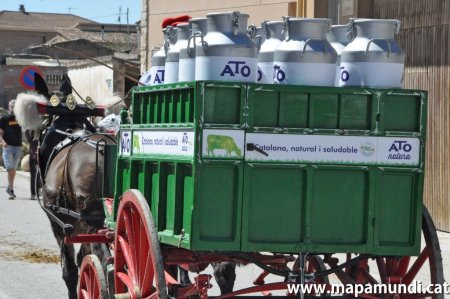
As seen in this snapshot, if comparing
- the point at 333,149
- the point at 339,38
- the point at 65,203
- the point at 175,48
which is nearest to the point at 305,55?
the point at 333,149

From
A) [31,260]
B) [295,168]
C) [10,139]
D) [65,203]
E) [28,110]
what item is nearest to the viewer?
[295,168]

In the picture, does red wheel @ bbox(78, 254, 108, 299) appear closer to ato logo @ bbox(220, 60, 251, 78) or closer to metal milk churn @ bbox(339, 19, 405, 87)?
ato logo @ bbox(220, 60, 251, 78)

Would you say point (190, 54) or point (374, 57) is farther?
point (190, 54)

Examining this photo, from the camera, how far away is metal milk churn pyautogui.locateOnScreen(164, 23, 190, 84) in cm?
618

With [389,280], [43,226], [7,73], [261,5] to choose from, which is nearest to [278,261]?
[389,280]

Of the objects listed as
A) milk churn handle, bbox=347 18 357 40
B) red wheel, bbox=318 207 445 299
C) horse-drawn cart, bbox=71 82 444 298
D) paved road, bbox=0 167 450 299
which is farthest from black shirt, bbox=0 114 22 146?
milk churn handle, bbox=347 18 357 40

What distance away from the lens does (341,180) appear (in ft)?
18.9

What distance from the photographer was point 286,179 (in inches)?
225

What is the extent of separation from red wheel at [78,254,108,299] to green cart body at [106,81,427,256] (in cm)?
96

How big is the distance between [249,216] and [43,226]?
10006 mm

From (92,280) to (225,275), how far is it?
1.66m

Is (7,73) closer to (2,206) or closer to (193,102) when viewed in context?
(2,206)

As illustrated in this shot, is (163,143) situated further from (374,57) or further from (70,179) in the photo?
(70,179)

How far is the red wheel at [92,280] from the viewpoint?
6707 mm
